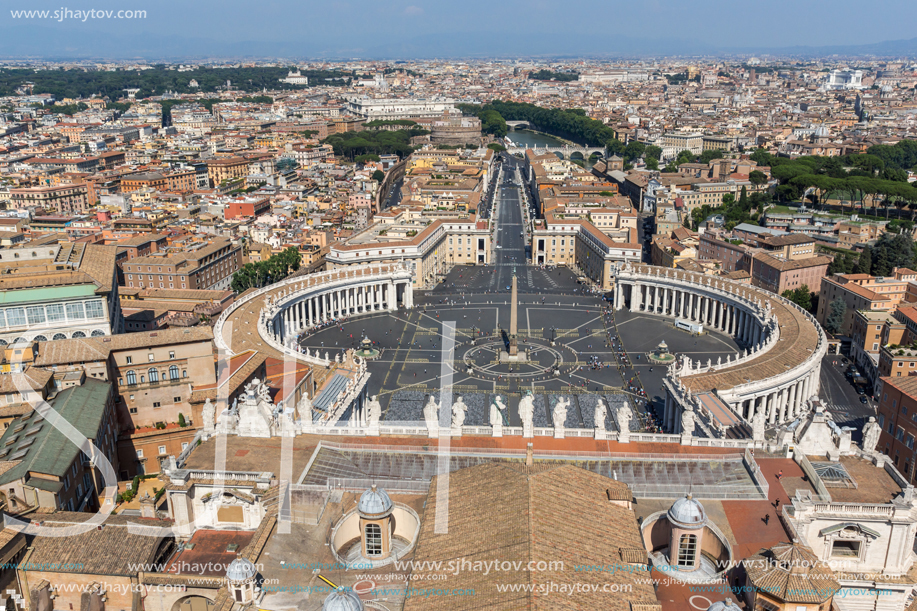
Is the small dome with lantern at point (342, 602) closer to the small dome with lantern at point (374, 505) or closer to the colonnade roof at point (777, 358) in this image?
the small dome with lantern at point (374, 505)

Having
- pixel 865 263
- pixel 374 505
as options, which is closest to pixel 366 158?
pixel 865 263

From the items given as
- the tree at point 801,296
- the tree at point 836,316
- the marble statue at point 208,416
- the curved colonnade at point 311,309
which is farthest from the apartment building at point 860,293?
the marble statue at point 208,416

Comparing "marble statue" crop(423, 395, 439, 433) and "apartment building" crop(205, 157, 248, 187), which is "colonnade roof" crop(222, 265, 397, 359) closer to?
"marble statue" crop(423, 395, 439, 433)

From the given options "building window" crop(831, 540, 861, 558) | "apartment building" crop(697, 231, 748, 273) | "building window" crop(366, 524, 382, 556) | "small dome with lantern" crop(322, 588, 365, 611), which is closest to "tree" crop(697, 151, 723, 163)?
"apartment building" crop(697, 231, 748, 273)

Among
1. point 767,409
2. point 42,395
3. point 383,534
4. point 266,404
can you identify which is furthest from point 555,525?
point 767,409

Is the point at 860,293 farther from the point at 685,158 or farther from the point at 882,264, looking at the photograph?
the point at 685,158

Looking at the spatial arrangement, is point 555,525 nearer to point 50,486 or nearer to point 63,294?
point 50,486

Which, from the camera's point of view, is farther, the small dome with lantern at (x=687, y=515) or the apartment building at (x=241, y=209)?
the apartment building at (x=241, y=209)
